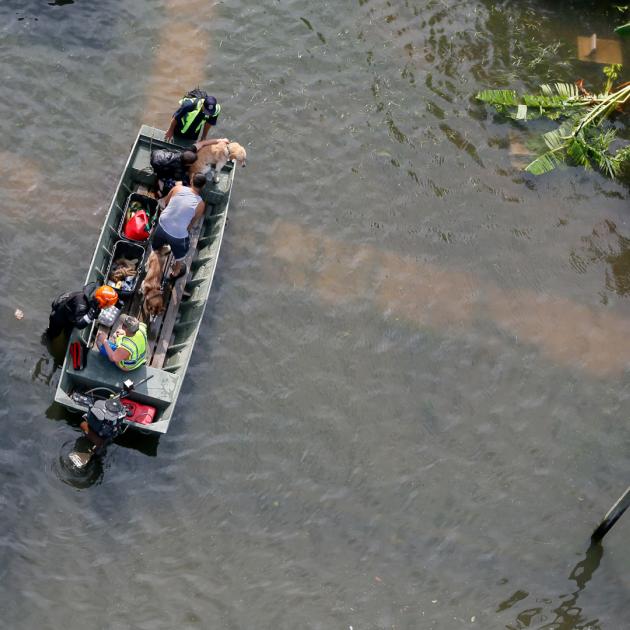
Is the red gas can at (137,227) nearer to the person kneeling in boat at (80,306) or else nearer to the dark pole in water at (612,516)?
the person kneeling in boat at (80,306)

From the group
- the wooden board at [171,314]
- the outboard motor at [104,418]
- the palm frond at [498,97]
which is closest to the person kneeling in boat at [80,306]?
the wooden board at [171,314]

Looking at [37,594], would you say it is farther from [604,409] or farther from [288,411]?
[604,409]

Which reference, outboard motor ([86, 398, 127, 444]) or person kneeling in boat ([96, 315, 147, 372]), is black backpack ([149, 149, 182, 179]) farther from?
outboard motor ([86, 398, 127, 444])

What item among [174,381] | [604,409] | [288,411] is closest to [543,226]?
[604,409]

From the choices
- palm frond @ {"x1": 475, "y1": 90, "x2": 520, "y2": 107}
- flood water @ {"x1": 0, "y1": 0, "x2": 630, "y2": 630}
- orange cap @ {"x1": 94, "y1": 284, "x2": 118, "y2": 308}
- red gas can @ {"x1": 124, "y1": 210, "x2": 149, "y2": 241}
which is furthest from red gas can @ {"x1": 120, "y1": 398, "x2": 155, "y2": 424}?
palm frond @ {"x1": 475, "y1": 90, "x2": 520, "y2": 107}

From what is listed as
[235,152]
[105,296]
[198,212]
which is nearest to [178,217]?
[198,212]

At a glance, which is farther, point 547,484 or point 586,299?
point 586,299
